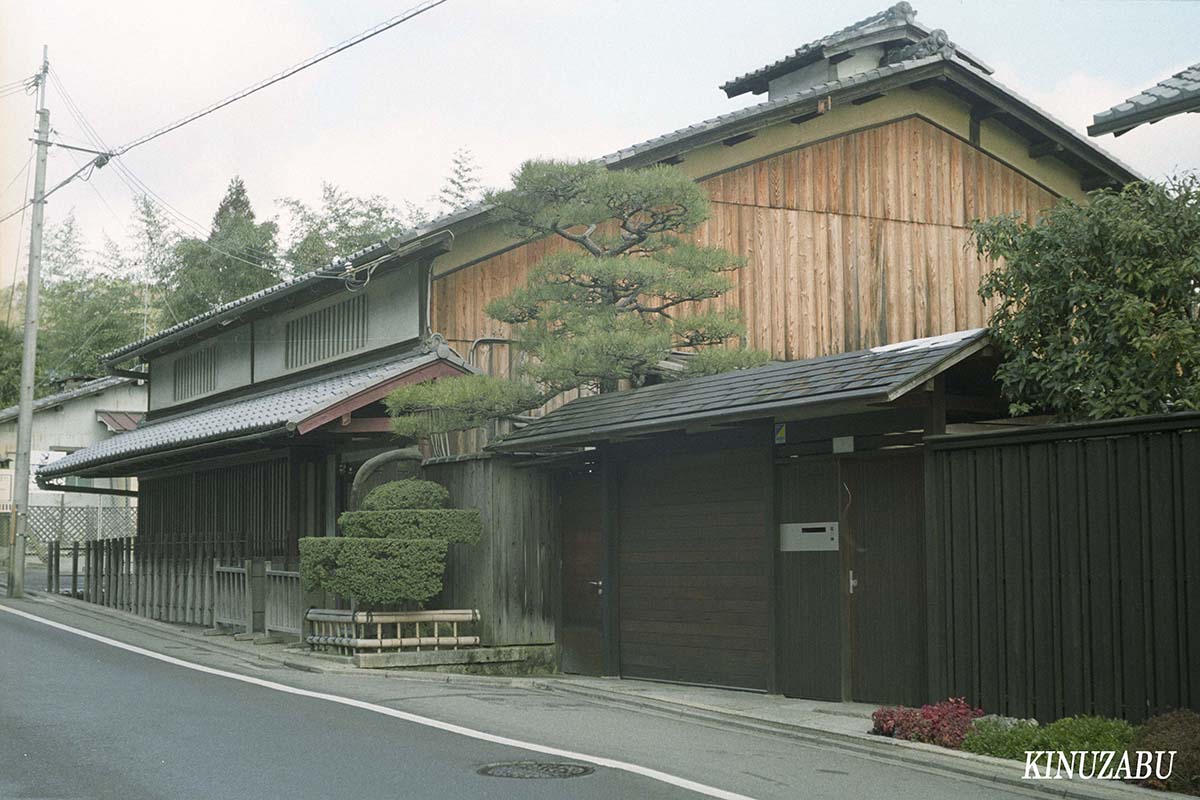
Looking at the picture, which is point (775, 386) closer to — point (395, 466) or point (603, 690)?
point (603, 690)

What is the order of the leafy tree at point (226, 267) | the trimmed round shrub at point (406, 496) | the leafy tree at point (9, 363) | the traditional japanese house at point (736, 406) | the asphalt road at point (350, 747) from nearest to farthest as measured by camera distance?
the asphalt road at point (350, 747) → the traditional japanese house at point (736, 406) → the trimmed round shrub at point (406, 496) → the leafy tree at point (9, 363) → the leafy tree at point (226, 267)

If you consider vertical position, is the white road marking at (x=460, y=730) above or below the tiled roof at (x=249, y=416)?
below

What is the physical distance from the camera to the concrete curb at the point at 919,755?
8.70 meters

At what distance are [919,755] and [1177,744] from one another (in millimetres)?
1944

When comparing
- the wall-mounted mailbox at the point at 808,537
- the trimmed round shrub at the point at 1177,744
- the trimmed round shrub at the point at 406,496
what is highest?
the trimmed round shrub at the point at 406,496

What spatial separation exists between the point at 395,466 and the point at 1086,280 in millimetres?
9878

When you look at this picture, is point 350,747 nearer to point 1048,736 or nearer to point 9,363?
point 1048,736

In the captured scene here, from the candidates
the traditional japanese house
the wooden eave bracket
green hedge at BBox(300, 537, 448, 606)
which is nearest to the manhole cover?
the traditional japanese house

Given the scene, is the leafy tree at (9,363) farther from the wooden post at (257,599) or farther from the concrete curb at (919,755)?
the concrete curb at (919,755)

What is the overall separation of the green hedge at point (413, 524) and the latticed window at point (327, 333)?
17.5 ft

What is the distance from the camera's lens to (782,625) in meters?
13.7

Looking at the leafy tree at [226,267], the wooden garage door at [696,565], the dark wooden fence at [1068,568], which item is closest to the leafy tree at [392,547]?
the wooden garage door at [696,565]

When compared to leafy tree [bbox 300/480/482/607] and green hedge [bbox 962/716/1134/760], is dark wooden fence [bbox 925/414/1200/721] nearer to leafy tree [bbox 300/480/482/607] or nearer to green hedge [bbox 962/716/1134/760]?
green hedge [bbox 962/716/1134/760]

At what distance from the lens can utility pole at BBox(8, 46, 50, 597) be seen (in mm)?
26312
